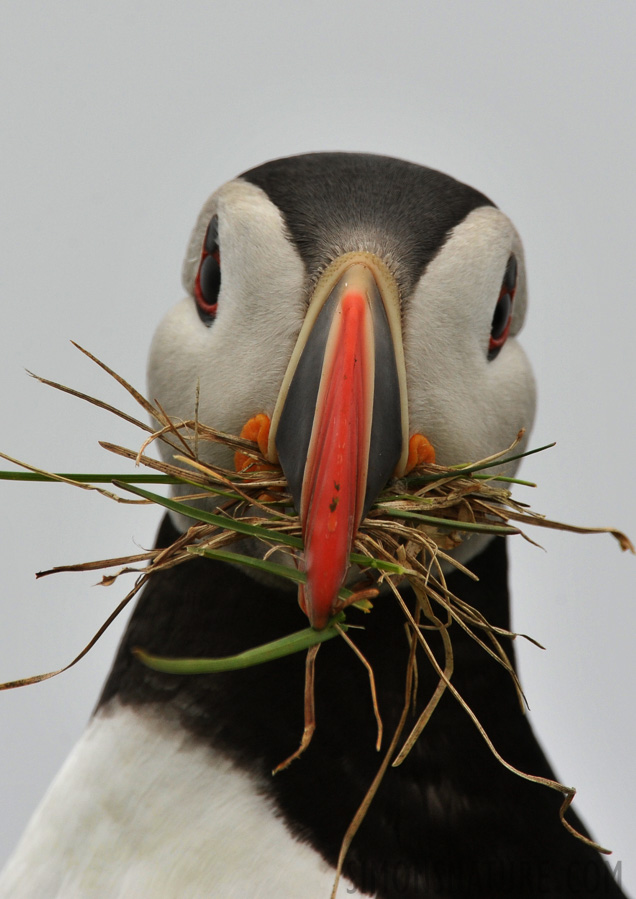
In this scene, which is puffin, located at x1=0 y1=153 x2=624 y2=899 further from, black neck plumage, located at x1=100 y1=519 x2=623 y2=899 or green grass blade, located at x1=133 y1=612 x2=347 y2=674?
green grass blade, located at x1=133 y1=612 x2=347 y2=674

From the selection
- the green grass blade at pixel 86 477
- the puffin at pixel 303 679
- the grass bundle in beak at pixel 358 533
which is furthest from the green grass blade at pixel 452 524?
the green grass blade at pixel 86 477

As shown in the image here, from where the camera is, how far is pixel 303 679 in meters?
2.45

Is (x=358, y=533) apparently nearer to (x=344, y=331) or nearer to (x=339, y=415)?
(x=339, y=415)

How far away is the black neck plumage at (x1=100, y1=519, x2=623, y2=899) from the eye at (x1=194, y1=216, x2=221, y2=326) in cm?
67

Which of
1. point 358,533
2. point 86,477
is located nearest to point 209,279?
point 86,477

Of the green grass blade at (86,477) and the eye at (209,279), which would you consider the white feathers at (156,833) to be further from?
the eye at (209,279)

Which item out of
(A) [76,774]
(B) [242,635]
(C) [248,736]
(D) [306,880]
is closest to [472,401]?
(B) [242,635]

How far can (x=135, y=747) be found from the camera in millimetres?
2457

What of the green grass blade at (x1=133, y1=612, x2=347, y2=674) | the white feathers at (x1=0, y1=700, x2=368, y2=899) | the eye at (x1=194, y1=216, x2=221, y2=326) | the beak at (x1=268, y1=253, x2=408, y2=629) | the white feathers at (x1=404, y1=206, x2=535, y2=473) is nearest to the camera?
the green grass blade at (x1=133, y1=612, x2=347, y2=674)

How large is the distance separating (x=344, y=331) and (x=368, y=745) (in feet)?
3.84

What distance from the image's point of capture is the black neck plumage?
238 cm

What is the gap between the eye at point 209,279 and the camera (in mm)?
2451

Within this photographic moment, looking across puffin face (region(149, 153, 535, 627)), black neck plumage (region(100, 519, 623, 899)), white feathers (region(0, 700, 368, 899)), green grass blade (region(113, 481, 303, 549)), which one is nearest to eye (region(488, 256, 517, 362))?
puffin face (region(149, 153, 535, 627))

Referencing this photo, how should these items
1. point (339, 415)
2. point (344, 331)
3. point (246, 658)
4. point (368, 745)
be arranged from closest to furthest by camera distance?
point (246, 658) < point (339, 415) < point (344, 331) < point (368, 745)
